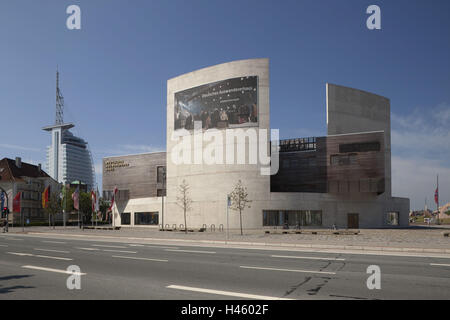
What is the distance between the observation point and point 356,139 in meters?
50.2

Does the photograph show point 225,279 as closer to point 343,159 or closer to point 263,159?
point 263,159

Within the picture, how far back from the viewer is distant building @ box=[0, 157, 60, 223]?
79625mm

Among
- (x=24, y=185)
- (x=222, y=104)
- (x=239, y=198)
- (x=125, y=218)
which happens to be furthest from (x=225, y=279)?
(x=24, y=185)

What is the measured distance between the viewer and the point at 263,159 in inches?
1927

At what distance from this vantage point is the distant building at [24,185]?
7962 centimetres

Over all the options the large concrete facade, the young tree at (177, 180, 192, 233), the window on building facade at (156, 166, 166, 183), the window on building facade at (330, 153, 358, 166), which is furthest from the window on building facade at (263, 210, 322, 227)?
the window on building facade at (156, 166, 166, 183)

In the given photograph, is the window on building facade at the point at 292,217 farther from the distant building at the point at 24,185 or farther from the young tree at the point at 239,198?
the distant building at the point at 24,185

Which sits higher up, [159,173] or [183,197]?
[159,173]

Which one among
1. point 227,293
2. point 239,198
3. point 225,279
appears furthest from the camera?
point 239,198

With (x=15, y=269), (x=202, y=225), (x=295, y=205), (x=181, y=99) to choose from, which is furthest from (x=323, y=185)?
(x=15, y=269)

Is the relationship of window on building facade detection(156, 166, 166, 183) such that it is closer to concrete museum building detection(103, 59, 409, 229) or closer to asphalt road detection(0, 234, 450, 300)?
concrete museum building detection(103, 59, 409, 229)

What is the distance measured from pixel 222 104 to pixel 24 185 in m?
58.2

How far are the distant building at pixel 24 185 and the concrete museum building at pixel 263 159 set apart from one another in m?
39.8
